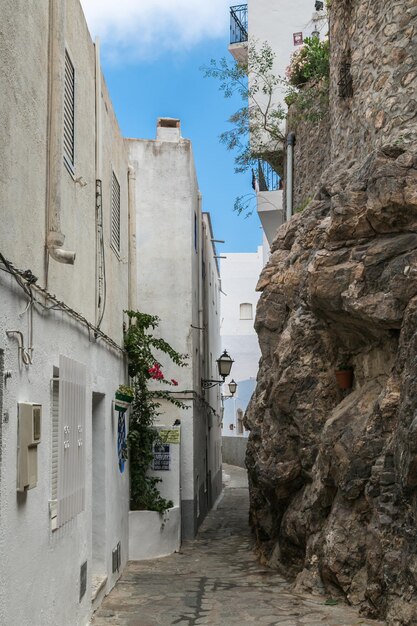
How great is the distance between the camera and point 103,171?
33.0ft

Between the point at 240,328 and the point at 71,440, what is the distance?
36.1 m

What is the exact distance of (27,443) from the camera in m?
5.61

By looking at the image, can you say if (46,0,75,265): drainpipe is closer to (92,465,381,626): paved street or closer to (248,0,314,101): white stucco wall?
(92,465,381,626): paved street

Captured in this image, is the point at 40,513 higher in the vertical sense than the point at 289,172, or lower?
lower

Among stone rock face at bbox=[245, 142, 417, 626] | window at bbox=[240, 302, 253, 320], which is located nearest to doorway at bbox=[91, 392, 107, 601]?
stone rock face at bbox=[245, 142, 417, 626]

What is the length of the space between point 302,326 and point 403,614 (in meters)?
4.79

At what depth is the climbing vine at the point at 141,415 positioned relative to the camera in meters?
12.4

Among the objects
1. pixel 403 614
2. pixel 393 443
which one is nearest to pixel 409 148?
pixel 393 443

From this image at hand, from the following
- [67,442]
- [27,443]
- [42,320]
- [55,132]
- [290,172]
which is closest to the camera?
[27,443]

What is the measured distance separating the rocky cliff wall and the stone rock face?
0.06 feet

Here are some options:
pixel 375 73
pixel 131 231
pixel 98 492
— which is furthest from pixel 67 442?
pixel 375 73

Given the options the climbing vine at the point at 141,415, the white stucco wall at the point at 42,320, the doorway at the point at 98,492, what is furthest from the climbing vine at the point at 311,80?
the doorway at the point at 98,492

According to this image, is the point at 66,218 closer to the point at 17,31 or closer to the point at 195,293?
the point at 17,31

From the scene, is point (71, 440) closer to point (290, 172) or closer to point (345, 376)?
point (345, 376)
